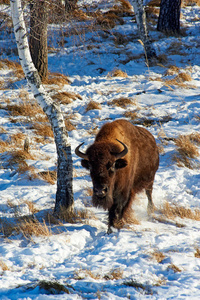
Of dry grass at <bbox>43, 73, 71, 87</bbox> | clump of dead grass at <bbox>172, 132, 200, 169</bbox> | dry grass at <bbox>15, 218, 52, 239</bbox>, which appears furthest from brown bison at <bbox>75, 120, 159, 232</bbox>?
dry grass at <bbox>43, 73, 71, 87</bbox>

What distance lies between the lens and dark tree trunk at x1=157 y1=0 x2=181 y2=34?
512 inches

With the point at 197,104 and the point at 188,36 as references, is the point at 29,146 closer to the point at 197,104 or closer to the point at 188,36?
the point at 197,104

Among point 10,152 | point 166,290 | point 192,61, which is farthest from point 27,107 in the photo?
point 192,61

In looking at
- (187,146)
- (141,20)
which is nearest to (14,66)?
(141,20)

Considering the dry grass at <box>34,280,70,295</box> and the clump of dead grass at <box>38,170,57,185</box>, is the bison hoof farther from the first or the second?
the dry grass at <box>34,280,70,295</box>

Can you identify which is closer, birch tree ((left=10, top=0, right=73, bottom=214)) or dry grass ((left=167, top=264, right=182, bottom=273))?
dry grass ((left=167, top=264, right=182, bottom=273))

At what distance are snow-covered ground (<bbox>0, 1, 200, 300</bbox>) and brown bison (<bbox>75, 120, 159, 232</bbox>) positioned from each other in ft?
1.44

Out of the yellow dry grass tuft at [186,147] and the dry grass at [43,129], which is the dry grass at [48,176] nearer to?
the dry grass at [43,129]

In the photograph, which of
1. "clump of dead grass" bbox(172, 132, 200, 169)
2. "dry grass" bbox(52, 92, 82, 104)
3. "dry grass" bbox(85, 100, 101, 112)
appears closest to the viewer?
"clump of dead grass" bbox(172, 132, 200, 169)

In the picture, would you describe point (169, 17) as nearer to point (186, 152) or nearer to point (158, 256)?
point (186, 152)

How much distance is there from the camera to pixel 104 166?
3.57m

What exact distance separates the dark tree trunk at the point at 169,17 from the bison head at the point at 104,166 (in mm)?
11707

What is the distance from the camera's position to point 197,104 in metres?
8.44

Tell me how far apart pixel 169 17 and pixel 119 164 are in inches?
468
